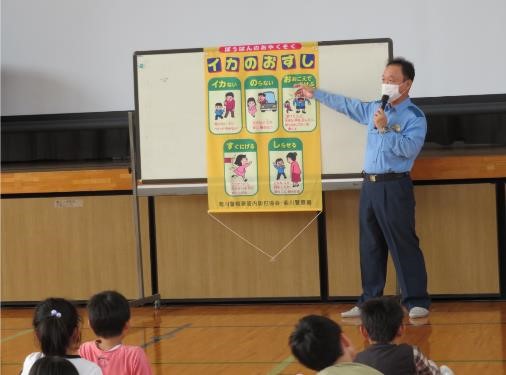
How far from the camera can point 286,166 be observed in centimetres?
520

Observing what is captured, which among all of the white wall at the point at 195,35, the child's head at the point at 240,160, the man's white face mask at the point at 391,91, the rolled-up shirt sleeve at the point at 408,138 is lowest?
the child's head at the point at 240,160

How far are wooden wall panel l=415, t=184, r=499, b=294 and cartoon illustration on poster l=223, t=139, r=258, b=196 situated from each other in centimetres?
91

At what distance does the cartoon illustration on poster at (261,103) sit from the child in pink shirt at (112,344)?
2.39 m

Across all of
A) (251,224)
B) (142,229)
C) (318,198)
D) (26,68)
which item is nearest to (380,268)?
(318,198)

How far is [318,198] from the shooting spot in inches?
204

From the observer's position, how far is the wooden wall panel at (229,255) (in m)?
5.44

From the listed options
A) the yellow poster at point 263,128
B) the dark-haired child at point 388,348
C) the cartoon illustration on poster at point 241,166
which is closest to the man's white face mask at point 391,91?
the yellow poster at point 263,128

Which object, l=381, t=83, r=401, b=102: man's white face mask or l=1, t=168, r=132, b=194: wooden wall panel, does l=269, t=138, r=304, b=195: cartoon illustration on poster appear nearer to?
l=381, t=83, r=401, b=102: man's white face mask

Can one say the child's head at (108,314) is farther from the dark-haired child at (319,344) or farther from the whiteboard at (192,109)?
the whiteboard at (192,109)

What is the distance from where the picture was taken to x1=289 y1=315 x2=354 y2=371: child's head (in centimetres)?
225

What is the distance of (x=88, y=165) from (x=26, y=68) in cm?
103

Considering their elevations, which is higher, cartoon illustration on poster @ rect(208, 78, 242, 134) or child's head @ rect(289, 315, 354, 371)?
cartoon illustration on poster @ rect(208, 78, 242, 134)

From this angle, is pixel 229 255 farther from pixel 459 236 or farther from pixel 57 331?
pixel 57 331

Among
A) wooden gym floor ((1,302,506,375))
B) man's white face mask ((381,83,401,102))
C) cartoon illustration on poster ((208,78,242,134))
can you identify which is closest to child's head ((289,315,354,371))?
wooden gym floor ((1,302,506,375))
